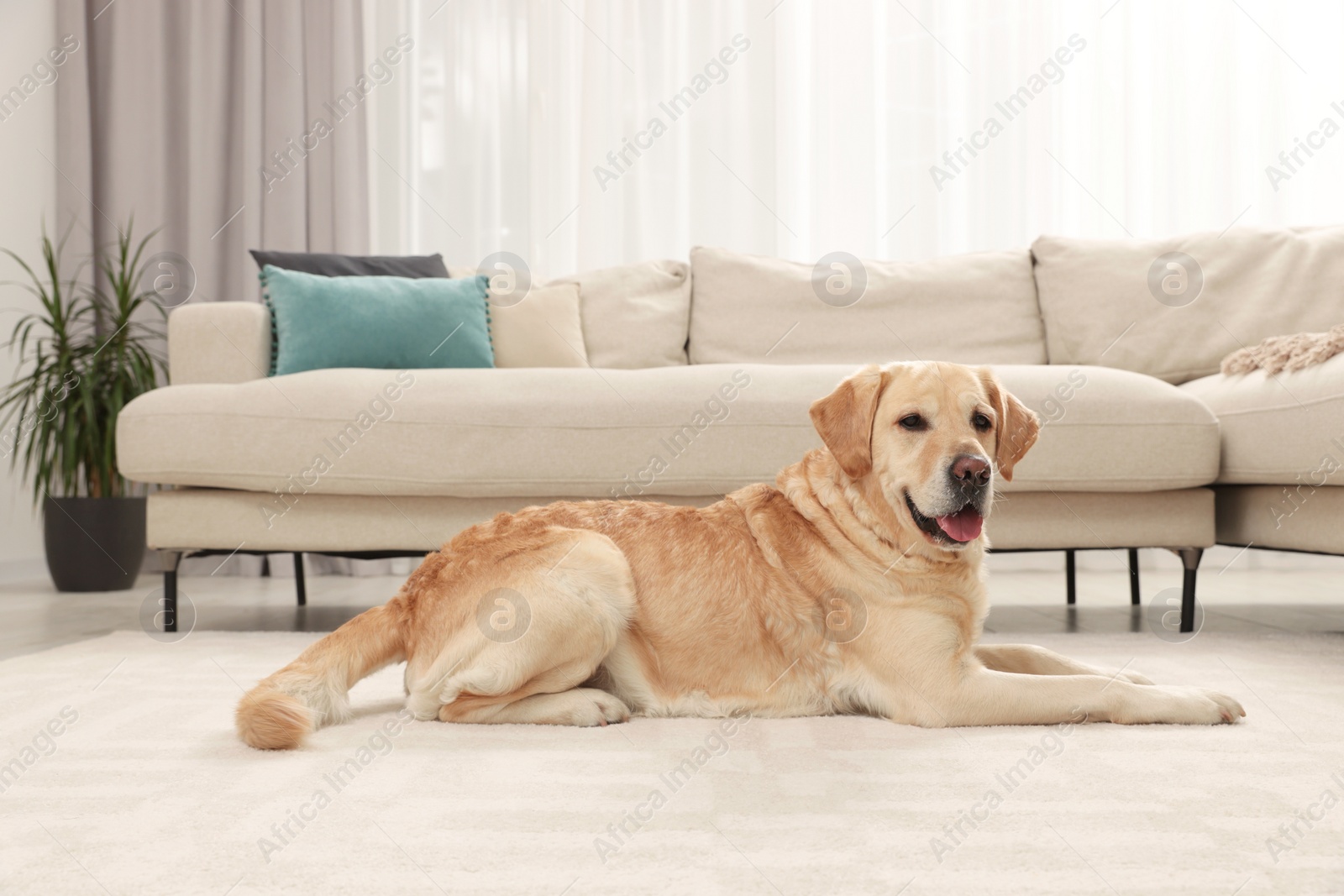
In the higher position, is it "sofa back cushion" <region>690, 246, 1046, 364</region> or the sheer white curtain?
the sheer white curtain

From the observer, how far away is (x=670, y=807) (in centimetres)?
126

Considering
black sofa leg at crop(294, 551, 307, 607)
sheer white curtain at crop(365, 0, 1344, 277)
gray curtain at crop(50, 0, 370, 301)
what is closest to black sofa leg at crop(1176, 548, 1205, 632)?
sheer white curtain at crop(365, 0, 1344, 277)

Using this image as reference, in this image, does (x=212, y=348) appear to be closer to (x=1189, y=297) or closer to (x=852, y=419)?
(x=852, y=419)

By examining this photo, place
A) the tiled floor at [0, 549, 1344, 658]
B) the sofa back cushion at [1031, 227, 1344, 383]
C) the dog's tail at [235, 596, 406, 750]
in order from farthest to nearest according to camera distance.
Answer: the sofa back cushion at [1031, 227, 1344, 383], the tiled floor at [0, 549, 1344, 658], the dog's tail at [235, 596, 406, 750]

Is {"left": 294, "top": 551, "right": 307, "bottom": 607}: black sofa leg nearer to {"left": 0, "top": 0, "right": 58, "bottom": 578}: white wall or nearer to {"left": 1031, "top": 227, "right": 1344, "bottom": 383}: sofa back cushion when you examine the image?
{"left": 0, "top": 0, "right": 58, "bottom": 578}: white wall

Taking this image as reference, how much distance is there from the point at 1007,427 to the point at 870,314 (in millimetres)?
1855

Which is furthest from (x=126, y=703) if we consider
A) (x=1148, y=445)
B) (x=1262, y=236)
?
(x=1262, y=236)

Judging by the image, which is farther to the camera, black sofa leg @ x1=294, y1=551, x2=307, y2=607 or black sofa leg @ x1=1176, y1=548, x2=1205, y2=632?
black sofa leg @ x1=294, y1=551, x2=307, y2=607

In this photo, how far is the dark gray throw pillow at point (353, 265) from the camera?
3.66m

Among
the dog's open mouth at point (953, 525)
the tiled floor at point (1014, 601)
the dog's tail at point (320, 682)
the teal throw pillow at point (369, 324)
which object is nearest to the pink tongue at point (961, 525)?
the dog's open mouth at point (953, 525)

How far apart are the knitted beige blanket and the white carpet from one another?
3.48 ft

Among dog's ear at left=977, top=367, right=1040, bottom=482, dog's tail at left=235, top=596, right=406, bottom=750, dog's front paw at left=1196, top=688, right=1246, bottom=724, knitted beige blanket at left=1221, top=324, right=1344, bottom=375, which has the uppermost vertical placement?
knitted beige blanket at left=1221, top=324, right=1344, bottom=375

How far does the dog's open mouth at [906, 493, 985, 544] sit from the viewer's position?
5.63 ft

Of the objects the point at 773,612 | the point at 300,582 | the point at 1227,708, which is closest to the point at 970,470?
the point at 773,612
